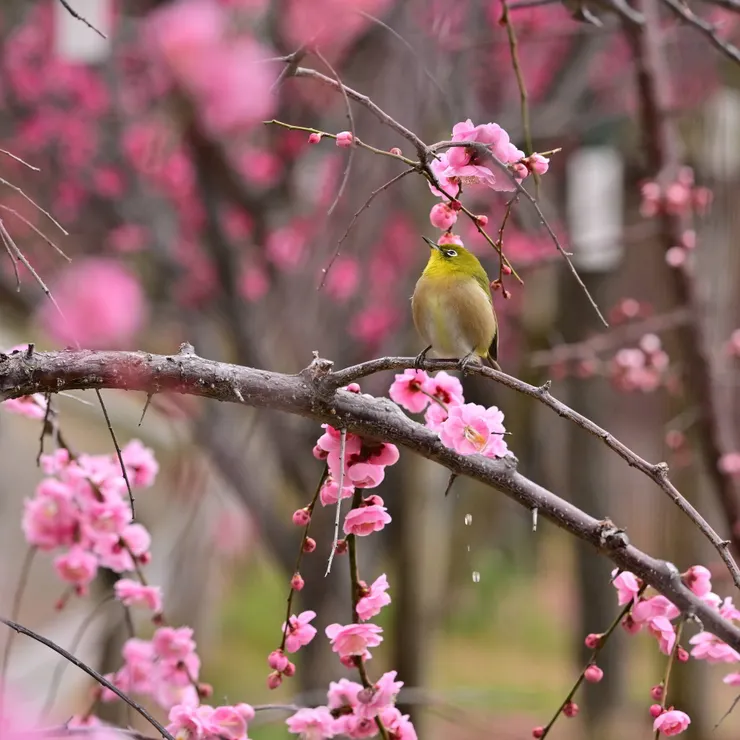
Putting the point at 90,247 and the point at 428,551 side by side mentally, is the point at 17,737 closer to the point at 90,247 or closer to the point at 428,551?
the point at 90,247

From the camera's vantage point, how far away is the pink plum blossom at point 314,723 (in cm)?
101

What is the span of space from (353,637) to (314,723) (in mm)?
148

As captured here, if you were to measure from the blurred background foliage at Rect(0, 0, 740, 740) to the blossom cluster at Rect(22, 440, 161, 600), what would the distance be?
0.28 meters

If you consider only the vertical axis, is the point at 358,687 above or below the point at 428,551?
below

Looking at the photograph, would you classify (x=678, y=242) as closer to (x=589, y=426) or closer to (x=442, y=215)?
(x=442, y=215)

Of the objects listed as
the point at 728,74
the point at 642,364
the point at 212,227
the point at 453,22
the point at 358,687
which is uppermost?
the point at 728,74

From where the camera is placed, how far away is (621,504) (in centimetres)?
443

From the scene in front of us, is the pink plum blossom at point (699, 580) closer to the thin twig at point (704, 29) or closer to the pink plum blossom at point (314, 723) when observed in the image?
the pink plum blossom at point (314, 723)

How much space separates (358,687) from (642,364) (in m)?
1.16

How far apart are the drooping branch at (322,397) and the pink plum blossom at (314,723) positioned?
0.34 metres

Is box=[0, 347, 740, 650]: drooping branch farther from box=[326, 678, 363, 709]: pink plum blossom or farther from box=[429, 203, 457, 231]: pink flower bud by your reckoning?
box=[326, 678, 363, 709]: pink plum blossom

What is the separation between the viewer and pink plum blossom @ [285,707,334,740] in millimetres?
1007

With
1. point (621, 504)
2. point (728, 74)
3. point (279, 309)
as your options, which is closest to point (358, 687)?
point (279, 309)

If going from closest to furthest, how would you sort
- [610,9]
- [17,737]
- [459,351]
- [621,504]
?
[17,737], [459,351], [610,9], [621,504]
